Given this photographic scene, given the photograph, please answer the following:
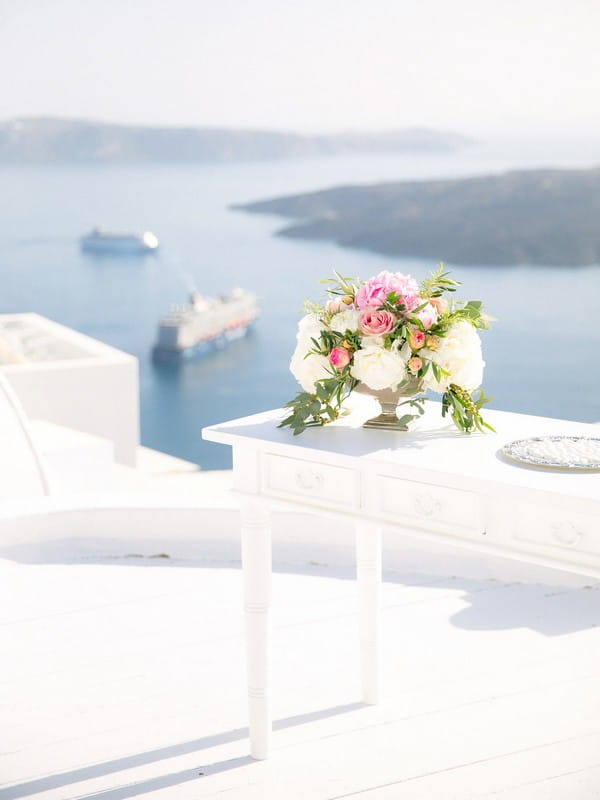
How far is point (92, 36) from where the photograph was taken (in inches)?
577

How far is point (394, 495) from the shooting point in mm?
1812

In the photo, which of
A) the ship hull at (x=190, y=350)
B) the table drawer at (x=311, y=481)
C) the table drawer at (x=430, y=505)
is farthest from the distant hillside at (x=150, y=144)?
the table drawer at (x=430, y=505)

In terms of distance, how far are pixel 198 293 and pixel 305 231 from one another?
1.61 metres

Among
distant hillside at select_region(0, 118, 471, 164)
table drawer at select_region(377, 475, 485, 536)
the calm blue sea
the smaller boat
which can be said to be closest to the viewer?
table drawer at select_region(377, 475, 485, 536)

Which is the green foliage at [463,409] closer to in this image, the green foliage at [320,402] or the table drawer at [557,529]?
the green foliage at [320,402]

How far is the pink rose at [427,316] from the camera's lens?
190 centimetres

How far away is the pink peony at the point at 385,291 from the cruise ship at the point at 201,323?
12.4 m

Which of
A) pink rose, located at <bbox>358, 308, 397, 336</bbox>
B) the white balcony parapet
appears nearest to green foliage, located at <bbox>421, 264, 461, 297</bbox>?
pink rose, located at <bbox>358, 308, 397, 336</bbox>

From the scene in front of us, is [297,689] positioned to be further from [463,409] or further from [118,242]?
[118,242]

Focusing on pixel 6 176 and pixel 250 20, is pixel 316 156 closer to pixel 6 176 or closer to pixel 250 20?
pixel 250 20

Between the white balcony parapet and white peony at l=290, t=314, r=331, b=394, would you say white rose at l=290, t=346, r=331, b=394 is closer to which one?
white peony at l=290, t=314, r=331, b=394

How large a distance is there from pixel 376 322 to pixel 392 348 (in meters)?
0.05

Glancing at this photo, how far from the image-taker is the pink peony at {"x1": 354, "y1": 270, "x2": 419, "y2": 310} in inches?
75.1

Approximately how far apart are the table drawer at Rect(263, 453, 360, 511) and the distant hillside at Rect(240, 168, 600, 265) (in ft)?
38.8
